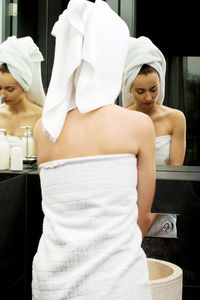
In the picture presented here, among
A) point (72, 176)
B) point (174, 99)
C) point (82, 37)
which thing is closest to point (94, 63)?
point (82, 37)

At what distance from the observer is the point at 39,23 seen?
1.89m

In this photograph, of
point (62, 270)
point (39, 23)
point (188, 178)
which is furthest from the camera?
point (39, 23)

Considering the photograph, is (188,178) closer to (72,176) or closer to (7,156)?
(72,176)

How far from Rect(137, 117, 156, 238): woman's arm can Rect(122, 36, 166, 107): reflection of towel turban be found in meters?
0.58

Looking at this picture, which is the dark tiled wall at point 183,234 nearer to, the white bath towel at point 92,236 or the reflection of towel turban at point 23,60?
the white bath towel at point 92,236

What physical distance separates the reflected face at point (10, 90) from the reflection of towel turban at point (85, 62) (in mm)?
723

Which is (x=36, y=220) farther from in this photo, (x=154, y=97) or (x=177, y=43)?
(x=177, y=43)

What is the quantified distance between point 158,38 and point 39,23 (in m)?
0.58

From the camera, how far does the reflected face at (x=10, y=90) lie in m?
1.89

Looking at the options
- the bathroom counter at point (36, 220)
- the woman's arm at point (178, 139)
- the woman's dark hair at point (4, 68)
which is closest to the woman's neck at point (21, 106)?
the woman's dark hair at point (4, 68)

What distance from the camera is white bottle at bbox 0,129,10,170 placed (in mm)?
1740

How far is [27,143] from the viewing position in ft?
6.30

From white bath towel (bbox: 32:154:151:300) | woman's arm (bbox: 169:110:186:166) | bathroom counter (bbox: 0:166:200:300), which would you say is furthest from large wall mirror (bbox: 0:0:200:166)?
white bath towel (bbox: 32:154:151:300)

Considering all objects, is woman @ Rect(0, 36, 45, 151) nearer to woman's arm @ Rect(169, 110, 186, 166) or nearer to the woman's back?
woman's arm @ Rect(169, 110, 186, 166)
